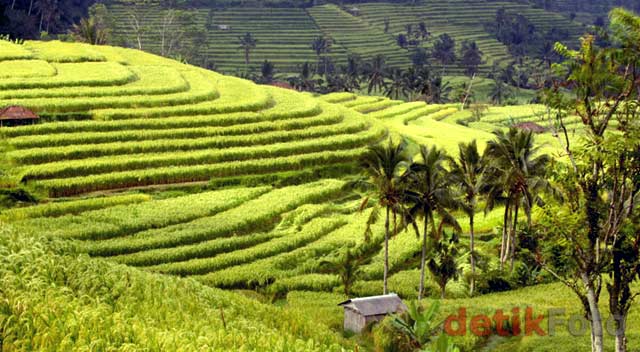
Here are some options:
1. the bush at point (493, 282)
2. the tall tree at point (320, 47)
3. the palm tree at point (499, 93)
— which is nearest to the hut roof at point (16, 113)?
the bush at point (493, 282)

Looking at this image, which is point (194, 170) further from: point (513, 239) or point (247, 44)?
point (247, 44)

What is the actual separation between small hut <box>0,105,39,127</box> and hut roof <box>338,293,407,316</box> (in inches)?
1122

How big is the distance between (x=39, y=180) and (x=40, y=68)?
21596 mm

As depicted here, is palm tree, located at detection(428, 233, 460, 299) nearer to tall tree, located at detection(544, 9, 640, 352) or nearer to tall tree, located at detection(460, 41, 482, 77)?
tall tree, located at detection(544, 9, 640, 352)

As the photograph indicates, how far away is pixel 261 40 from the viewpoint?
170000mm

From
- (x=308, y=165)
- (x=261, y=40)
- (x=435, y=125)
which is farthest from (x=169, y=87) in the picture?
(x=261, y=40)

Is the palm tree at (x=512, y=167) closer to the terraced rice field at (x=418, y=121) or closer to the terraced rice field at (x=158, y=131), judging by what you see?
the terraced rice field at (x=158, y=131)

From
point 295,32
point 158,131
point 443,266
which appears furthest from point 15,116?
point 295,32

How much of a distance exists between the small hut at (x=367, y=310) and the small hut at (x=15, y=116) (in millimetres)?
28403

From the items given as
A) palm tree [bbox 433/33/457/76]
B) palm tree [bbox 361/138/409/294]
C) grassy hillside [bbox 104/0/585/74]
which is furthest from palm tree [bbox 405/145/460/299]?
palm tree [bbox 433/33/457/76]

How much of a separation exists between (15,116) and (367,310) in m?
29.6

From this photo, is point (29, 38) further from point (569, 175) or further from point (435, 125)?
point (569, 175)

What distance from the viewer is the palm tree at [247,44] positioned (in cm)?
15600

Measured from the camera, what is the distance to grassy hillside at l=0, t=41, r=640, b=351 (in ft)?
41.4
